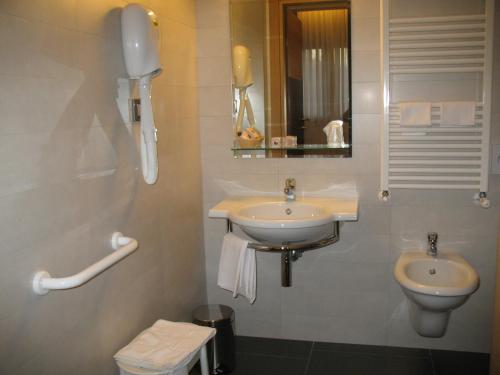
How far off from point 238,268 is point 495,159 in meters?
1.42

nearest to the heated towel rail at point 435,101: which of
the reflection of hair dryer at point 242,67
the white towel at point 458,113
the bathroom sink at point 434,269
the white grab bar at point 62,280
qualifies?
the white towel at point 458,113

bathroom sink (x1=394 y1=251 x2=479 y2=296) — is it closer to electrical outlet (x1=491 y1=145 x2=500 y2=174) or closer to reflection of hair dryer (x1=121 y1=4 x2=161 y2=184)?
electrical outlet (x1=491 y1=145 x2=500 y2=174)

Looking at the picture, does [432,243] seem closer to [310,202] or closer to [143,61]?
[310,202]

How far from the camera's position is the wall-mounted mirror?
266cm

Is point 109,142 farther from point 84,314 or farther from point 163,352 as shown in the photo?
point 163,352

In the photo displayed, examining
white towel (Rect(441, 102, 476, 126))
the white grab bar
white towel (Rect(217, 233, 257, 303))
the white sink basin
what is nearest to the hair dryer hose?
the white grab bar

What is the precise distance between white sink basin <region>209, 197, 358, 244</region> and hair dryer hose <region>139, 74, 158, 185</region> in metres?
0.58

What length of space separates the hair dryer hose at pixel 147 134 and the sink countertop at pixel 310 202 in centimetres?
63

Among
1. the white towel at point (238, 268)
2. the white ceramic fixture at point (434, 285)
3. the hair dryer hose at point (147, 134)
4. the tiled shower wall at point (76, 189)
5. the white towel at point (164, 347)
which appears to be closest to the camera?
the tiled shower wall at point (76, 189)

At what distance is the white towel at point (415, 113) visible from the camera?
8.25ft

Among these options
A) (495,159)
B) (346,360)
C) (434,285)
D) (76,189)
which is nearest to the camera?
(76,189)

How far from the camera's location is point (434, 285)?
2441 mm

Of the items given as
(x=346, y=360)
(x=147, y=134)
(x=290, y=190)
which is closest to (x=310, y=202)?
(x=290, y=190)

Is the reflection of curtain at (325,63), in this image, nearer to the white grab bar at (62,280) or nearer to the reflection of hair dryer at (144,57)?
the reflection of hair dryer at (144,57)
